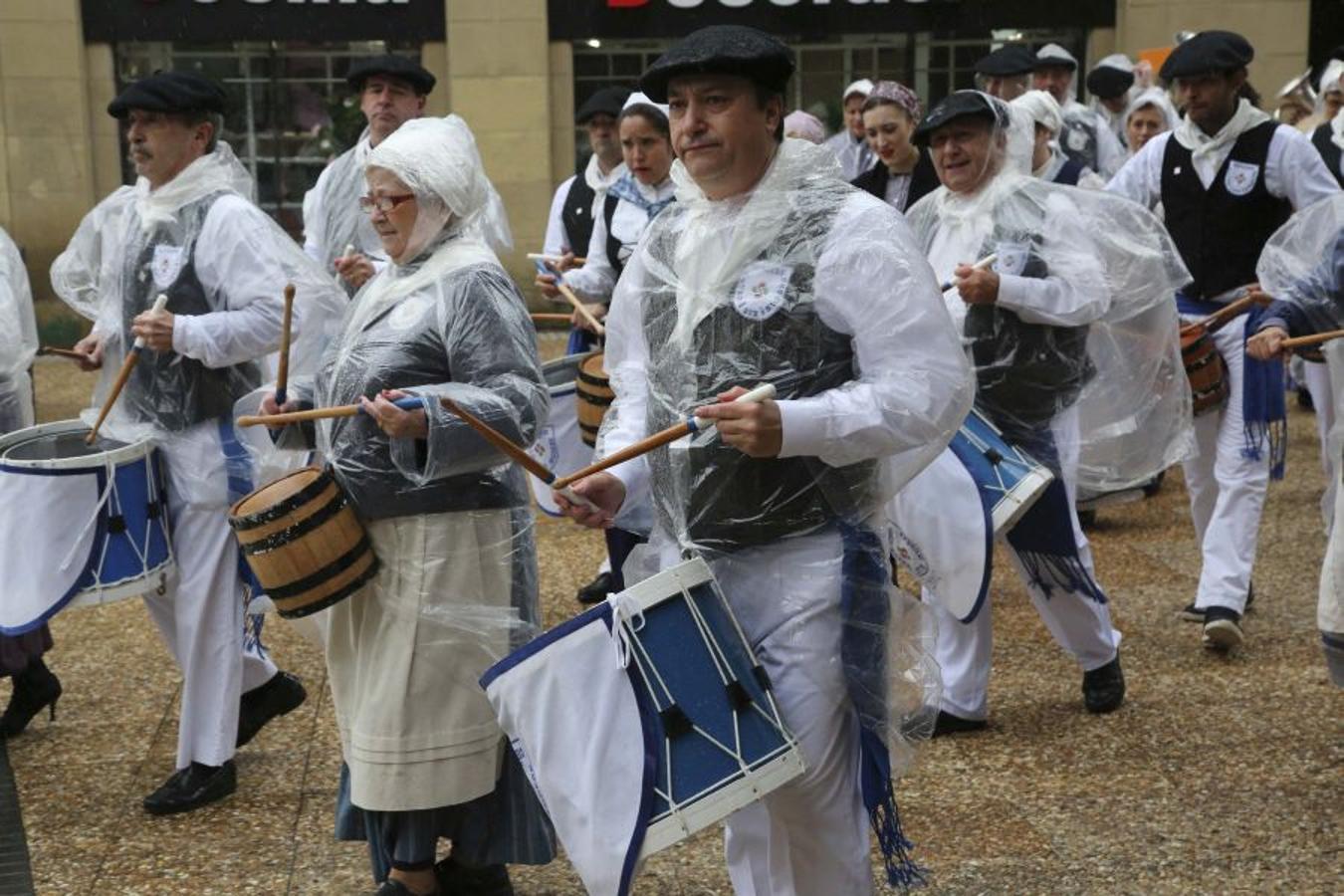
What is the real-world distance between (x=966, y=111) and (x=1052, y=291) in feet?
1.84

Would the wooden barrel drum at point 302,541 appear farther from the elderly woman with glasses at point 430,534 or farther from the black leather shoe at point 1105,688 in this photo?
the black leather shoe at point 1105,688

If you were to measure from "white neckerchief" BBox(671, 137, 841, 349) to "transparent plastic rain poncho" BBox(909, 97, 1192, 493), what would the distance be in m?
1.87

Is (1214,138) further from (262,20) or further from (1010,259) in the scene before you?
(262,20)

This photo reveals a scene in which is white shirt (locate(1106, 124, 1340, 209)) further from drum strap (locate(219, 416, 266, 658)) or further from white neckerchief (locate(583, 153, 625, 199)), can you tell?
drum strap (locate(219, 416, 266, 658))

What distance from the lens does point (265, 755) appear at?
5.57 metres

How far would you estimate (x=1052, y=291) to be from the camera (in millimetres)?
5211

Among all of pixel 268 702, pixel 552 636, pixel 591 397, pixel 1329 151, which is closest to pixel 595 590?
pixel 591 397

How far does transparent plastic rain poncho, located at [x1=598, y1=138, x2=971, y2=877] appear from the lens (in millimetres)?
3213

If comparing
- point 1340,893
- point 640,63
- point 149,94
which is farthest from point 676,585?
point 640,63

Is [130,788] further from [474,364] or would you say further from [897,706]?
[897,706]

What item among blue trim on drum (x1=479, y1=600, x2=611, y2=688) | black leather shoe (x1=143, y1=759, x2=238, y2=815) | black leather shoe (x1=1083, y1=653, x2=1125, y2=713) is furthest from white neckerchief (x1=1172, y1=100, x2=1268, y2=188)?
blue trim on drum (x1=479, y1=600, x2=611, y2=688)

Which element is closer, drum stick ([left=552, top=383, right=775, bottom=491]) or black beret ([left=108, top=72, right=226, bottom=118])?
drum stick ([left=552, top=383, right=775, bottom=491])

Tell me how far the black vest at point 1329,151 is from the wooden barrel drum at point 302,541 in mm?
6152

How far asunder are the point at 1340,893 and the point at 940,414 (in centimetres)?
179
